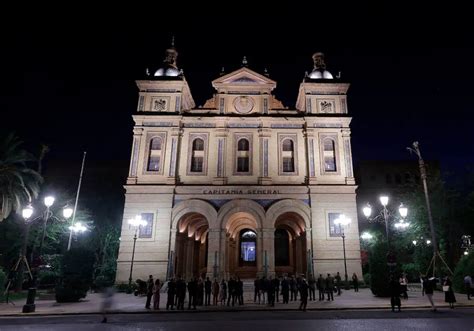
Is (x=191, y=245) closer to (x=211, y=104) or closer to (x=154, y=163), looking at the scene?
(x=154, y=163)

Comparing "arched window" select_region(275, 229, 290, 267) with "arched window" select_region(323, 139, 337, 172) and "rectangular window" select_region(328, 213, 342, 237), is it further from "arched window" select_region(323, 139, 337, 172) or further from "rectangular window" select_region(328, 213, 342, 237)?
"arched window" select_region(323, 139, 337, 172)

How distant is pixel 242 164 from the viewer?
32.2 meters

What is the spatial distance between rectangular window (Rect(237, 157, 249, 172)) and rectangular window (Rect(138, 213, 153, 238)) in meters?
9.11

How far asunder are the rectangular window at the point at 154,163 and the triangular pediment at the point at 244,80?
9.30m

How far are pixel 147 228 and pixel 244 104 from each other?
1491 cm

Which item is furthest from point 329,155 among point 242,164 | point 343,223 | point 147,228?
point 147,228

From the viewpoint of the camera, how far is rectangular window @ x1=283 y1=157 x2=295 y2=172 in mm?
31875

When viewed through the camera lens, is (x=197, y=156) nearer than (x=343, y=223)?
No

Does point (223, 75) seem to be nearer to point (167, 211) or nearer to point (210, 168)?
point (210, 168)

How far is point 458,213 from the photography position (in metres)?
32.6

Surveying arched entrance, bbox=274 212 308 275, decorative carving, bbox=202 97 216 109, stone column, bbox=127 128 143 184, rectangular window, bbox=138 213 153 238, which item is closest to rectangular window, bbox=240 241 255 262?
arched entrance, bbox=274 212 308 275

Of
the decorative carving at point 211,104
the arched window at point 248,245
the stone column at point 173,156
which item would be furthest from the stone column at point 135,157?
the arched window at point 248,245

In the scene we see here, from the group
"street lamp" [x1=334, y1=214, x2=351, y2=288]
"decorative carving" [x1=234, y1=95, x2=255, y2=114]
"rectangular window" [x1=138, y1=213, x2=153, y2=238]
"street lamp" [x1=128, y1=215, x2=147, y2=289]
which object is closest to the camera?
"street lamp" [x1=128, y1=215, x2=147, y2=289]

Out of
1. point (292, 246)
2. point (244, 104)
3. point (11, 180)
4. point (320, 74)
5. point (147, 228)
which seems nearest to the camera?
point (11, 180)
